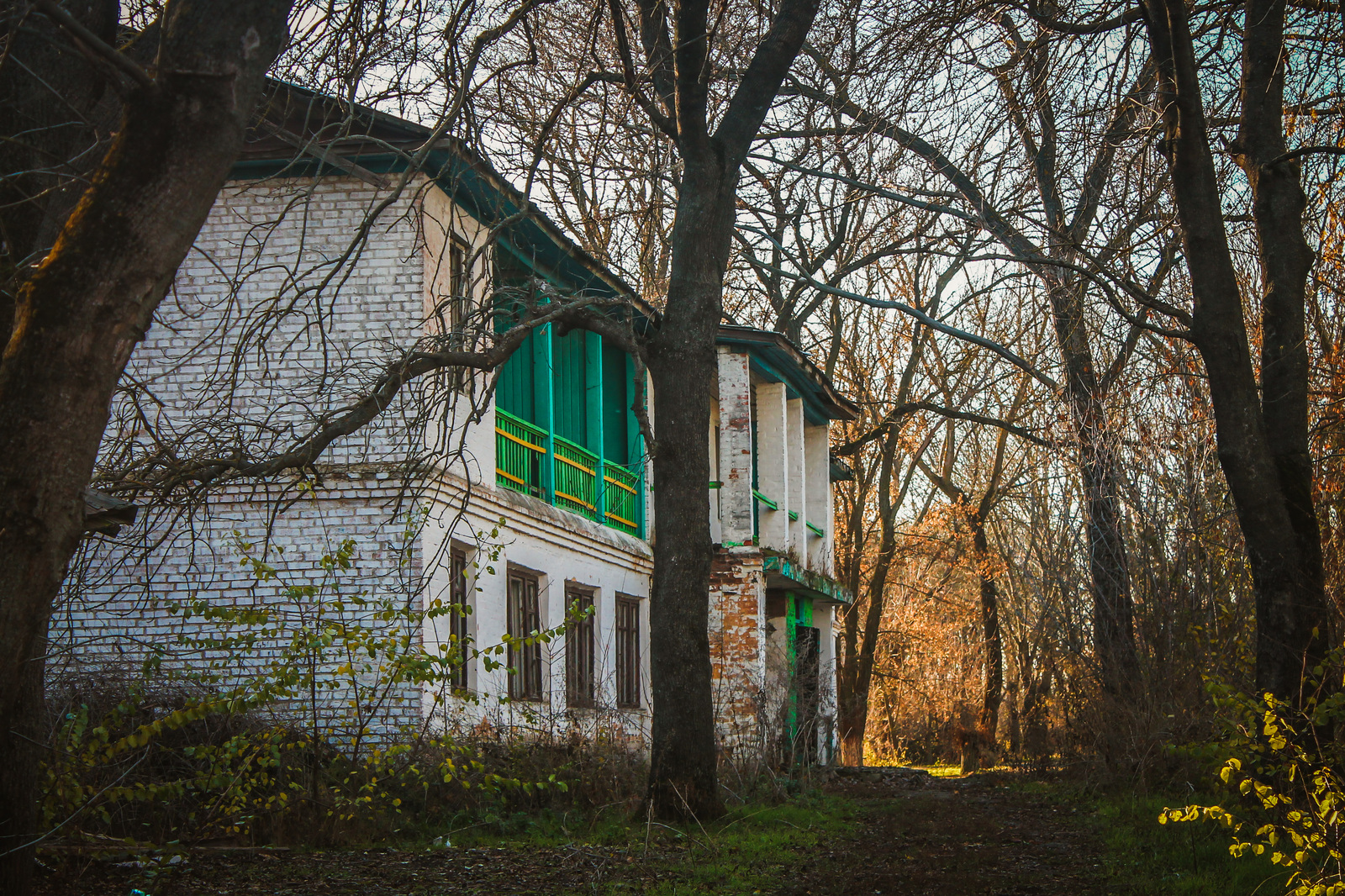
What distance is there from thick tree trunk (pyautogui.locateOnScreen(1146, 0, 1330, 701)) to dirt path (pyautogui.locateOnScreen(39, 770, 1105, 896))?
2.33m

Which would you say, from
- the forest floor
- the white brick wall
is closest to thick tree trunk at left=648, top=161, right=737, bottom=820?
the forest floor

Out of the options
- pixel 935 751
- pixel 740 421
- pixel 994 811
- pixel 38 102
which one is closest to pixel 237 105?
pixel 38 102

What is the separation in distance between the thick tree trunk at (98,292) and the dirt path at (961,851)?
5.36 metres

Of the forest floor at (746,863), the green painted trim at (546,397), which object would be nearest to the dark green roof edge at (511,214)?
the green painted trim at (546,397)

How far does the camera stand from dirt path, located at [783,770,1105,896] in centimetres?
841

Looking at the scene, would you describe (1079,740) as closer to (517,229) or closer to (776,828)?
(776,828)

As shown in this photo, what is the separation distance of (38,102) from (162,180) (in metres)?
2.66

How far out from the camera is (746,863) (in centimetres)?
938

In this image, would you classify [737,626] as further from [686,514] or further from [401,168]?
[401,168]

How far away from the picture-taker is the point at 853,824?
1267cm

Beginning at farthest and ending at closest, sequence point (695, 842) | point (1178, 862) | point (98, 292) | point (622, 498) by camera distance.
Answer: point (622, 498) → point (695, 842) → point (1178, 862) → point (98, 292)

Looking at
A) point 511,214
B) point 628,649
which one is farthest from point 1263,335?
point 628,649

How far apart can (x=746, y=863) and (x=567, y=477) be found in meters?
7.99

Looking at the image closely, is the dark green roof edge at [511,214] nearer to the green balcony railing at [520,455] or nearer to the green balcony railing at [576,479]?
the green balcony railing at [520,455]
